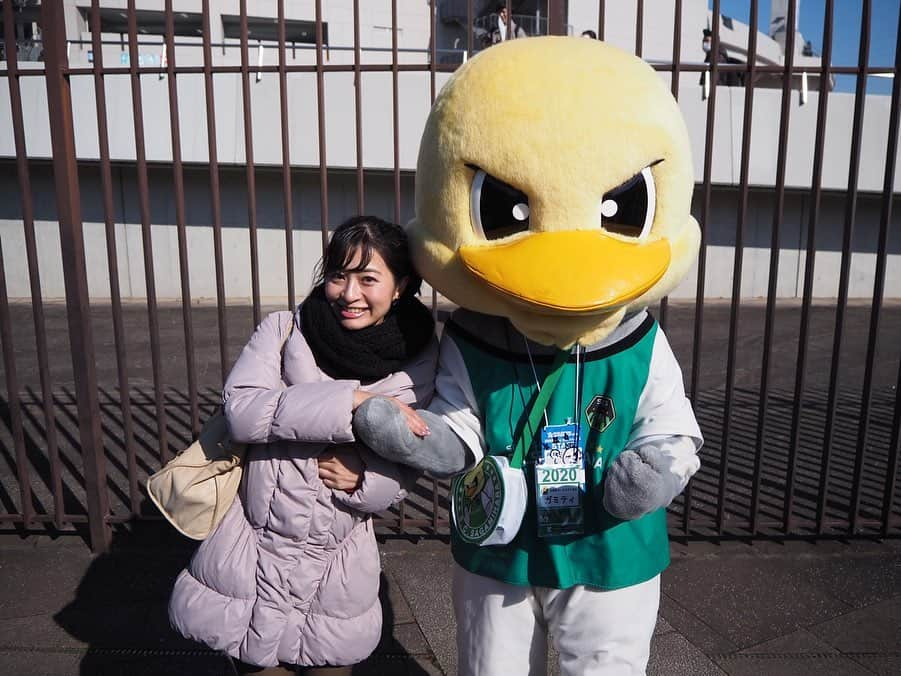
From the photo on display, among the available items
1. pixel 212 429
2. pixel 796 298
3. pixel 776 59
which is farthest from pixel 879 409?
pixel 776 59

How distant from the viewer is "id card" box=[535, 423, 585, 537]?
1.94 m

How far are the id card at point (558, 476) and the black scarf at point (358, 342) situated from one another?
1.43ft

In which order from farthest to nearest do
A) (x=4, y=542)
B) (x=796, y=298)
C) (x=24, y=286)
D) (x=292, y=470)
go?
1. (x=796, y=298)
2. (x=24, y=286)
3. (x=4, y=542)
4. (x=292, y=470)

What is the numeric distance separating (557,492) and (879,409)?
19.7 feet

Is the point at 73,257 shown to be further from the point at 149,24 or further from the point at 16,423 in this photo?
the point at 149,24

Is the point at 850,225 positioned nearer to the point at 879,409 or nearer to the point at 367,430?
the point at 367,430

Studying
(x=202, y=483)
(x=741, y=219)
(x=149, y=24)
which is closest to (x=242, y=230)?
(x=149, y=24)

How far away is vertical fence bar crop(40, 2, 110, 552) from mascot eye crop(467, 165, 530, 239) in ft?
8.56

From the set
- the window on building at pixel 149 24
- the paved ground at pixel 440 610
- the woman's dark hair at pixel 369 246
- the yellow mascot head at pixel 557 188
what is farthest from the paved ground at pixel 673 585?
the window on building at pixel 149 24

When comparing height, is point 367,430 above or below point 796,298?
above

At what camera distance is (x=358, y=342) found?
198cm

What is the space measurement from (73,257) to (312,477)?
2.34 metres

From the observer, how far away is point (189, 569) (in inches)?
83.7

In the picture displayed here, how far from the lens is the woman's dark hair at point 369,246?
1.97 m
